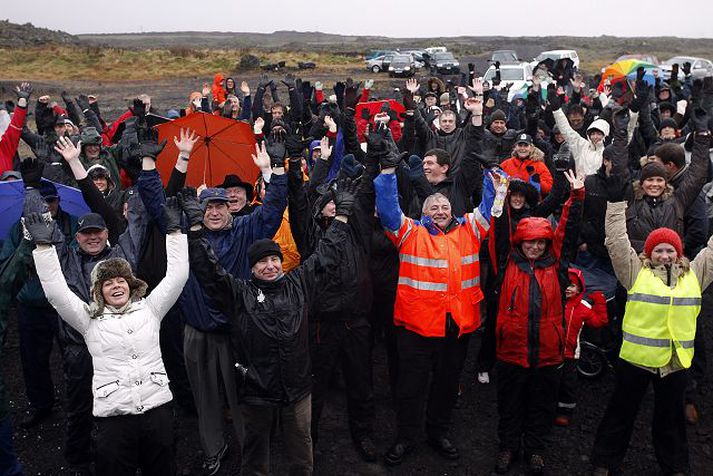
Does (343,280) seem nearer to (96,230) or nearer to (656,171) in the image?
(96,230)

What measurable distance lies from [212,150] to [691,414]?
201 inches

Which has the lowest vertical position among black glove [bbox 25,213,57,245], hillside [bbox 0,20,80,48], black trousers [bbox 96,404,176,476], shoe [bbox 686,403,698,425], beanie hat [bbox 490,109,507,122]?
shoe [bbox 686,403,698,425]

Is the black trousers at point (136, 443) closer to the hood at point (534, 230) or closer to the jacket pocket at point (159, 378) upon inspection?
the jacket pocket at point (159, 378)

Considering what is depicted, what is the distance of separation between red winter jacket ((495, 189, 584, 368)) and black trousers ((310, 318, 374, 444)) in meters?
1.14

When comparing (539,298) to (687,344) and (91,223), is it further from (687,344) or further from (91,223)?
(91,223)

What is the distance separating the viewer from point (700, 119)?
5117 mm

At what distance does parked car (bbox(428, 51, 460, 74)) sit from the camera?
36.3m

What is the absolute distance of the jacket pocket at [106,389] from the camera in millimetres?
3323

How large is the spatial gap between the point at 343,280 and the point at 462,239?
991mm

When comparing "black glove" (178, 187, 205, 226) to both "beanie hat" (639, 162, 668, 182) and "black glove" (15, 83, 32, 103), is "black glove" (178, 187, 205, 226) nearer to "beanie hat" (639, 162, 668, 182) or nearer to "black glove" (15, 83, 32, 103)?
"beanie hat" (639, 162, 668, 182)

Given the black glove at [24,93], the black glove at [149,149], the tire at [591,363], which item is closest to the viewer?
the black glove at [149,149]

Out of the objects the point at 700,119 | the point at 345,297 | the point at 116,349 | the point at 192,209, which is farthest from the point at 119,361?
the point at 700,119

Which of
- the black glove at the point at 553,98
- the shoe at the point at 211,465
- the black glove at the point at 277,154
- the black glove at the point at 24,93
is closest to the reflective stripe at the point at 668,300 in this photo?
the black glove at the point at 277,154

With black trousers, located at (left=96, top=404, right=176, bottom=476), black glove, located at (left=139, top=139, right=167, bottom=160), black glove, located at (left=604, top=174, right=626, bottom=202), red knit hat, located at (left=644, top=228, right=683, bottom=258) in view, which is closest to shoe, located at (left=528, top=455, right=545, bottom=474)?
red knit hat, located at (left=644, top=228, right=683, bottom=258)
